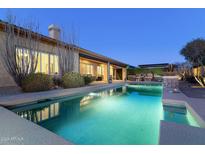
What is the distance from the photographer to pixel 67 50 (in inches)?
423

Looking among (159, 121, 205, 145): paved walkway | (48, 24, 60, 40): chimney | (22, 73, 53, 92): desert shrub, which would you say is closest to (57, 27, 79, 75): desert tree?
(48, 24, 60, 40): chimney

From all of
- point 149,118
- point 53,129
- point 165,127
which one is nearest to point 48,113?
point 53,129

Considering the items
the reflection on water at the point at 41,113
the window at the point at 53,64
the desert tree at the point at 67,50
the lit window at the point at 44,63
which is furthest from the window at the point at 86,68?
the reflection on water at the point at 41,113

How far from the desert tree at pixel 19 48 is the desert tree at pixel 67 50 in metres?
2.17

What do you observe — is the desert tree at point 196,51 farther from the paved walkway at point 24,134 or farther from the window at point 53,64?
the paved walkway at point 24,134

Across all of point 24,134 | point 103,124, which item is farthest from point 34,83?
point 24,134

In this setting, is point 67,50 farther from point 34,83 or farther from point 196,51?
point 196,51

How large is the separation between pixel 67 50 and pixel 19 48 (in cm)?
370

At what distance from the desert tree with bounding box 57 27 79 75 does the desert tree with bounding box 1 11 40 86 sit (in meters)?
2.17

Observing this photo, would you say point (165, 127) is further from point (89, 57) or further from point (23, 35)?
point (89, 57)

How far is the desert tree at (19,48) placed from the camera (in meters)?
7.22
